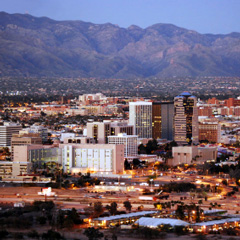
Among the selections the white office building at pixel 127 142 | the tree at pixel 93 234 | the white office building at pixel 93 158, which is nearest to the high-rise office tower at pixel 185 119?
the white office building at pixel 127 142

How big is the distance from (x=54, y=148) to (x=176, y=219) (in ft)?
110

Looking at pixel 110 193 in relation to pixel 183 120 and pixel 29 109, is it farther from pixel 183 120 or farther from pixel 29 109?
pixel 29 109

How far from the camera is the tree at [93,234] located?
41406 mm

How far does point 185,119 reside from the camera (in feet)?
335

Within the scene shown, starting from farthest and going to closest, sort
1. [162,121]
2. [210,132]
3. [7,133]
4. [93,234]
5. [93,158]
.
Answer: [210,132]
[162,121]
[7,133]
[93,158]
[93,234]

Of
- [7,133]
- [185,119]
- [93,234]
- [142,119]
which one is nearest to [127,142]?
[185,119]

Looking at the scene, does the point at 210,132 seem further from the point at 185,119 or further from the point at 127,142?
the point at 127,142

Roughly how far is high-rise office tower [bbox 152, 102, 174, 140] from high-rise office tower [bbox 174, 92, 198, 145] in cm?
492

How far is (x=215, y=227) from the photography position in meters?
44.7

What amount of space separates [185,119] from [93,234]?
61.7 meters

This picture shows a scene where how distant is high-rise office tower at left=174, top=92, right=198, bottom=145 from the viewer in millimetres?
101938

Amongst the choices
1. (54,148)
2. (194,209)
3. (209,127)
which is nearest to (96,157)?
(54,148)

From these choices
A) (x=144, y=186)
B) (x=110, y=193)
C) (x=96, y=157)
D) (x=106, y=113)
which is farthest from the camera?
(x=106, y=113)

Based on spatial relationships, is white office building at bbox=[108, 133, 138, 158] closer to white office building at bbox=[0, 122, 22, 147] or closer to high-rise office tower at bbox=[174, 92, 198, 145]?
high-rise office tower at bbox=[174, 92, 198, 145]
